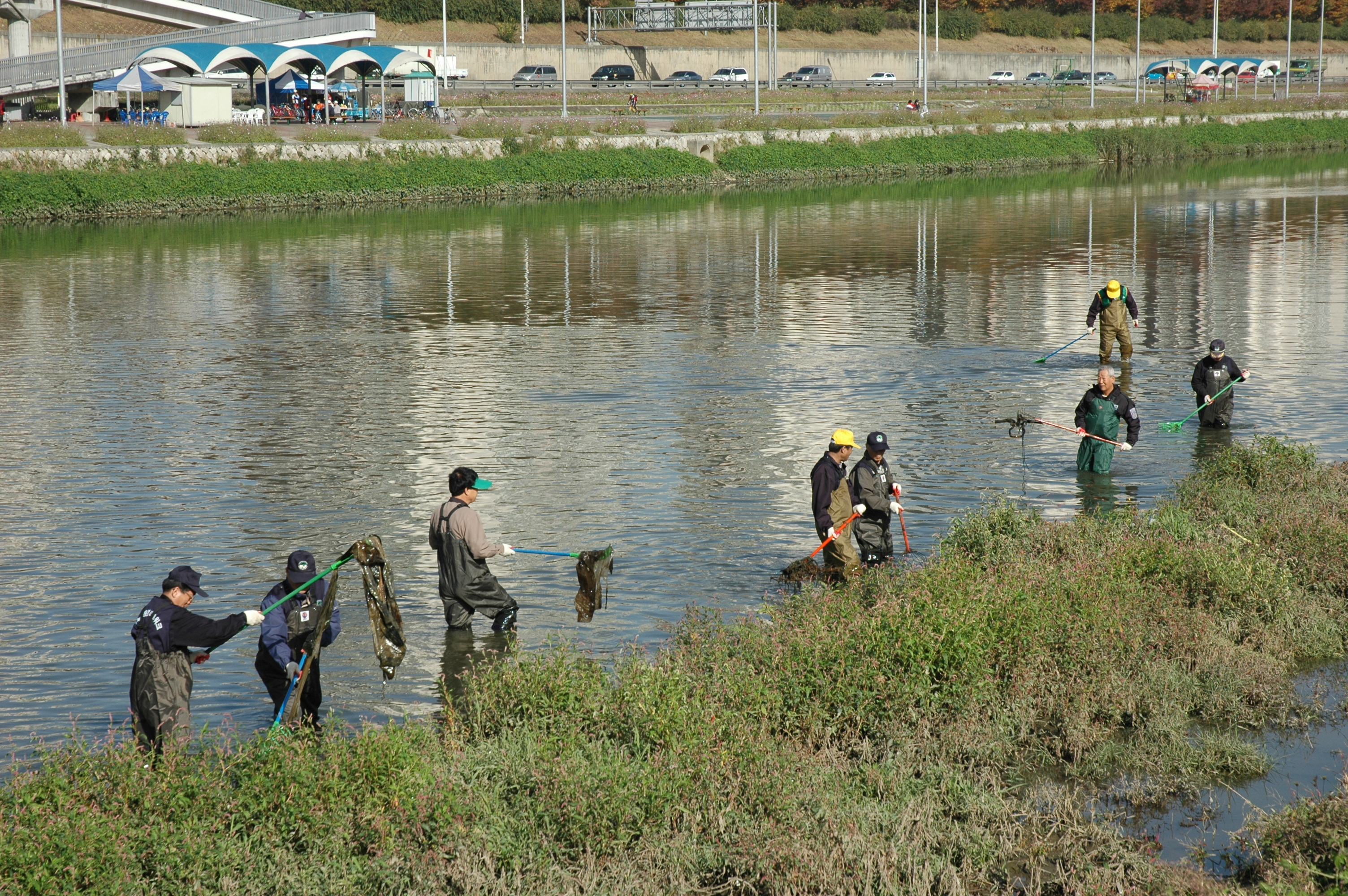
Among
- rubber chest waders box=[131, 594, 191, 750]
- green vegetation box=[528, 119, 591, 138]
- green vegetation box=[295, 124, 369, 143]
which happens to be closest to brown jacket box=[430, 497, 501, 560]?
rubber chest waders box=[131, 594, 191, 750]

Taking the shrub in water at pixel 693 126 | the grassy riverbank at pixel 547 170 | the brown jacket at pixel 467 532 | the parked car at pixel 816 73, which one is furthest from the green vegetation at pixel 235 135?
the parked car at pixel 816 73

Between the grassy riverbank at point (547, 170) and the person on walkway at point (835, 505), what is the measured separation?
A: 4443cm

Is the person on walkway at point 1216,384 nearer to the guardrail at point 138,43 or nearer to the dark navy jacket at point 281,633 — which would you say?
the dark navy jacket at point 281,633

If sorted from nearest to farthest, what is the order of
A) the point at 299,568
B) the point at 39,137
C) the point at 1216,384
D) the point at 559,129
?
the point at 299,568 → the point at 1216,384 → the point at 39,137 → the point at 559,129

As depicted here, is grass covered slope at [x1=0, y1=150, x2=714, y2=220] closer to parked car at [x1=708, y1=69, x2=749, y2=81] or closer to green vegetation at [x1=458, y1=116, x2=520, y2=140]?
green vegetation at [x1=458, y1=116, x2=520, y2=140]

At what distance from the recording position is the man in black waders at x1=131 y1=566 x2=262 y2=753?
385 inches

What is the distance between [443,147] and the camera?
62.7 meters

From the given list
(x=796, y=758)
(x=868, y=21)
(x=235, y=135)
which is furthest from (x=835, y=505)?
(x=868, y=21)

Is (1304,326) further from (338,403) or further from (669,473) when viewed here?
(338,403)

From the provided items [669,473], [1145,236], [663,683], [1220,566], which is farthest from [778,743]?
[1145,236]

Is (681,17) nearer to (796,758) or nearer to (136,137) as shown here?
(136,137)

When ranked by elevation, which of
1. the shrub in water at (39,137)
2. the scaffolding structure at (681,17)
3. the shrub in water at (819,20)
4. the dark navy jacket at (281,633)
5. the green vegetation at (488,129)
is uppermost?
the shrub in water at (819,20)

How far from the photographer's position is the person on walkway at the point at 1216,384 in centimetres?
2016

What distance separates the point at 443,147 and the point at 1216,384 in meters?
47.8
